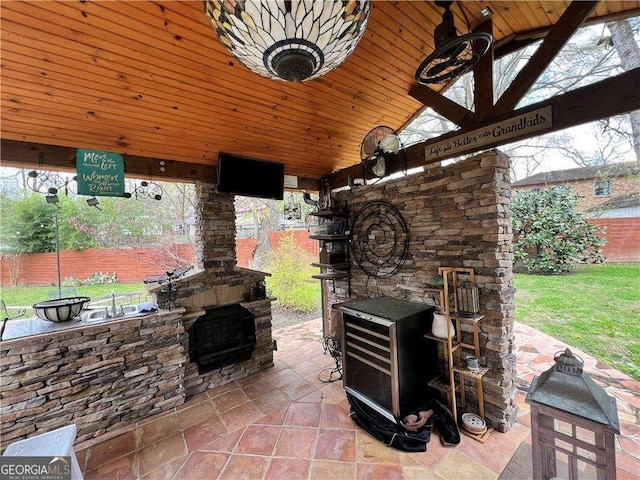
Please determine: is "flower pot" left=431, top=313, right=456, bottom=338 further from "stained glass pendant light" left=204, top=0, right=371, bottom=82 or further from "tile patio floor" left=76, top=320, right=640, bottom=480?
"stained glass pendant light" left=204, top=0, right=371, bottom=82

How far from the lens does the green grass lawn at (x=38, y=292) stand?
4.02 m

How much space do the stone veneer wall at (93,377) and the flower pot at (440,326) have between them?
8.70ft

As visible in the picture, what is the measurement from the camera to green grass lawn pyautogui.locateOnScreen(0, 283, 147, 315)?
13.2 feet

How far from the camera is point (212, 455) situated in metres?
2.12

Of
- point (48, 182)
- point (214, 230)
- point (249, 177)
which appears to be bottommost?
point (214, 230)

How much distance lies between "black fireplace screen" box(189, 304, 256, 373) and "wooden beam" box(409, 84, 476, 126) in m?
3.19

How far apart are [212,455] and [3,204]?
5.58 m

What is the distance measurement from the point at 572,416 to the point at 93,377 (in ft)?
11.4

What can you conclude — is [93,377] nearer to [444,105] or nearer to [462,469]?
[462,469]

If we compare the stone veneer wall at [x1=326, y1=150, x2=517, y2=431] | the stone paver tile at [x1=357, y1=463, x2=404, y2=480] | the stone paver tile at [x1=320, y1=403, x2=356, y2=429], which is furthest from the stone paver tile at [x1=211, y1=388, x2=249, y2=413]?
the stone veneer wall at [x1=326, y1=150, x2=517, y2=431]

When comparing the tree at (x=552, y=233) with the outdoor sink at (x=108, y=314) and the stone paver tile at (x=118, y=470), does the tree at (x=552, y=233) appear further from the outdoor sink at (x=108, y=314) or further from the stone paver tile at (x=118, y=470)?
the stone paver tile at (x=118, y=470)

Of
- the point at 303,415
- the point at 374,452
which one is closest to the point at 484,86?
the point at 374,452

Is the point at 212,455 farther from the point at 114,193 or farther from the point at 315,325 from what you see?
the point at 315,325

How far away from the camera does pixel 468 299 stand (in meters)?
2.25
